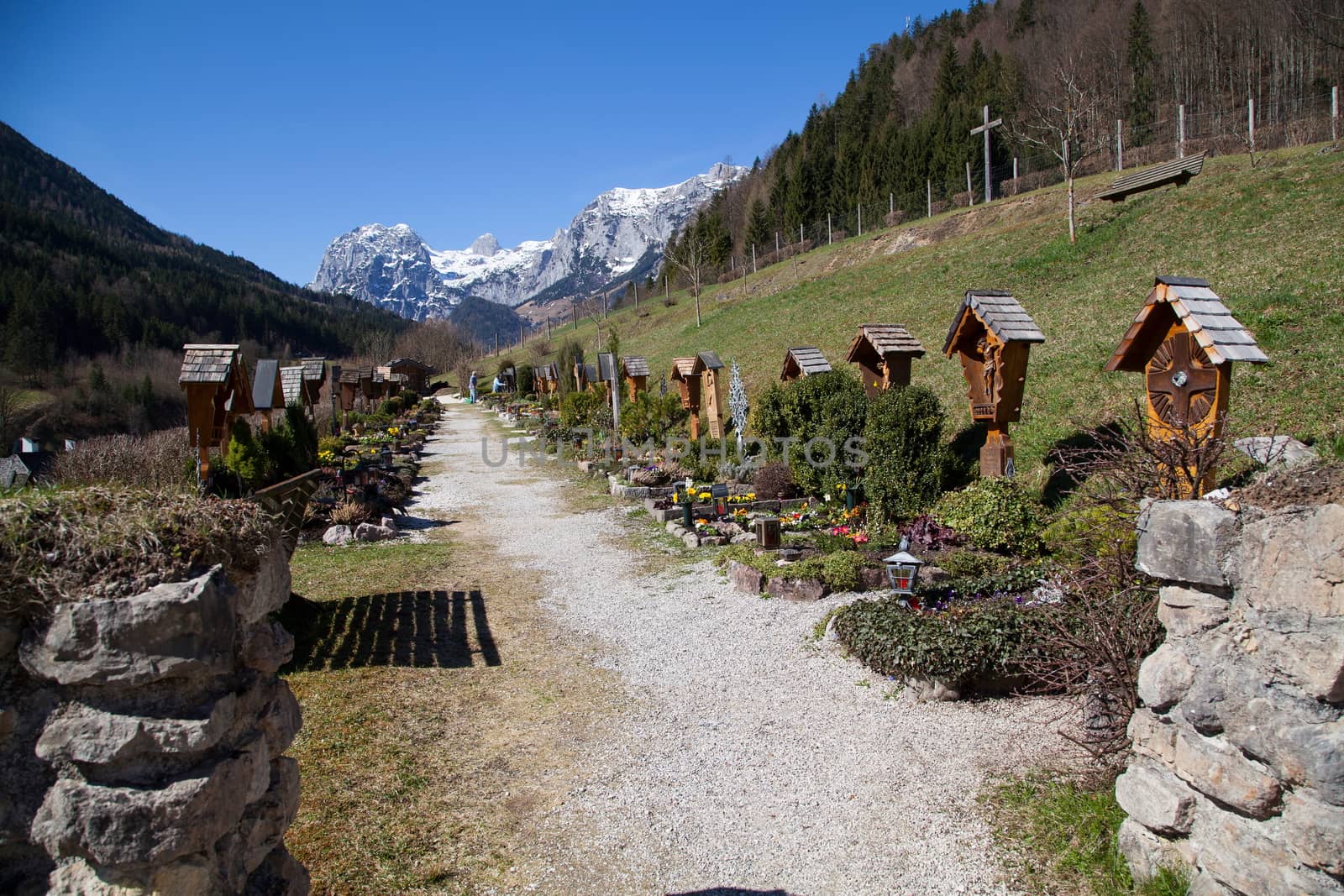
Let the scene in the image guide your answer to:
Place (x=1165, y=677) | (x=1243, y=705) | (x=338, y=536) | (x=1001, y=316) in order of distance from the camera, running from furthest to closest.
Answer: (x=338, y=536)
(x=1001, y=316)
(x=1165, y=677)
(x=1243, y=705)

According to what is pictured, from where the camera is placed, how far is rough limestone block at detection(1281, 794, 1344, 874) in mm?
2688

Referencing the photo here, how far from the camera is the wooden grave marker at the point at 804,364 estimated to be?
14.6 metres

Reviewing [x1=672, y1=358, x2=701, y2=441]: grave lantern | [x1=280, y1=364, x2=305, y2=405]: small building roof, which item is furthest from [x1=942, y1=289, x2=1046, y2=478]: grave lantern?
[x1=280, y1=364, x2=305, y2=405]: small building roof

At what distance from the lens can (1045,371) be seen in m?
14.1

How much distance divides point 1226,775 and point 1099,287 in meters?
17.6

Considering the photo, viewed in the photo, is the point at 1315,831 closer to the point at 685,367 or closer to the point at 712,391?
the point at 712,391

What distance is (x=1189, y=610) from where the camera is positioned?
10.6 feet

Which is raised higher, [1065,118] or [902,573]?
[1065,118]

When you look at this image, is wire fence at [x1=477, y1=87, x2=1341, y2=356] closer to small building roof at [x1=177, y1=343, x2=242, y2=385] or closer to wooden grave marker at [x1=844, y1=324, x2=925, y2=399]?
wooden grave marker at [x1=844, y1=324, x2=925, y2=399]

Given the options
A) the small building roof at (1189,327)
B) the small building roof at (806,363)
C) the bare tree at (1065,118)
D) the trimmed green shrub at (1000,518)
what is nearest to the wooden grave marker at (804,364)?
the small building roof at (806,363)

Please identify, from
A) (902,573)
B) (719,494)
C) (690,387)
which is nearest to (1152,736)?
(902,573)

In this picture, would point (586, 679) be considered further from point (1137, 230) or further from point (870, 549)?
point (1137, 230)

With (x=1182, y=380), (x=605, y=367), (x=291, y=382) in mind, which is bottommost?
(x=1182, y=380)

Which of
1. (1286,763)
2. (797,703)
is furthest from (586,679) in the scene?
(1286,763)
